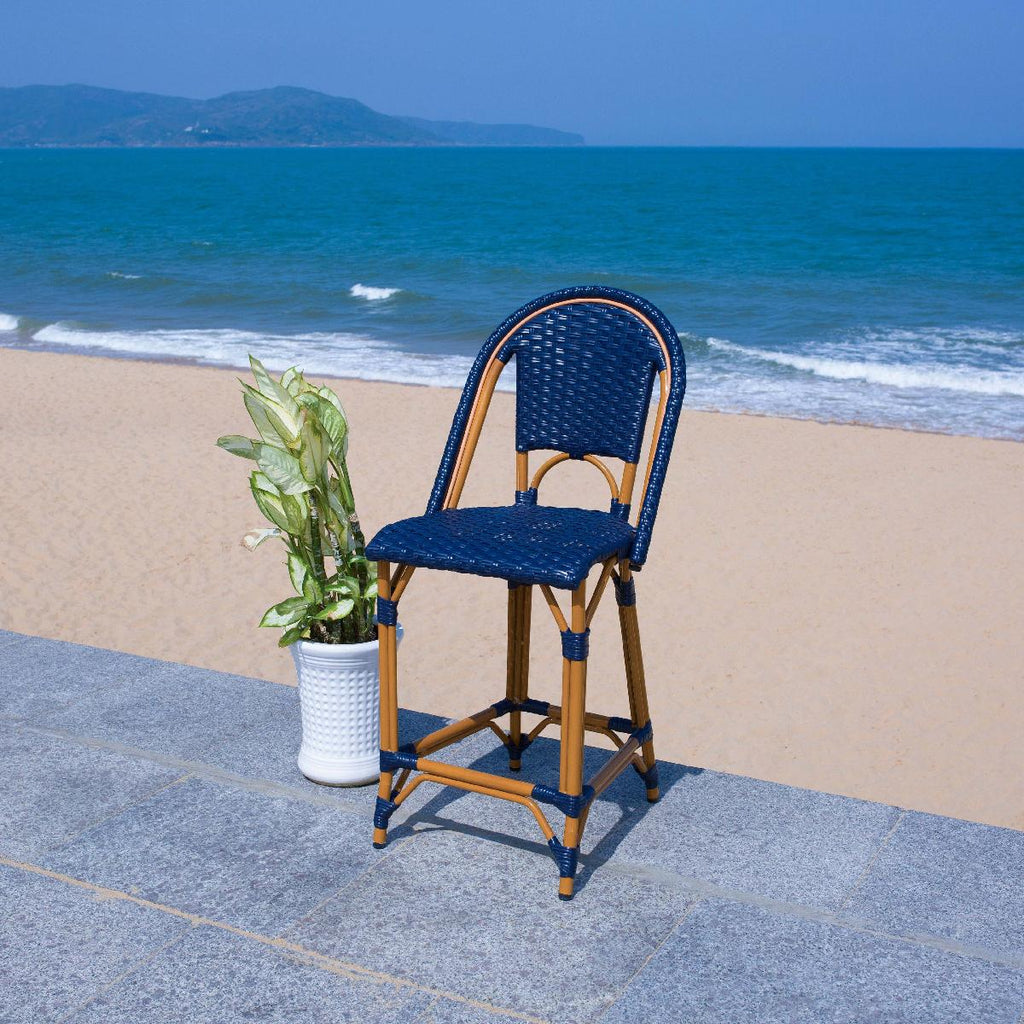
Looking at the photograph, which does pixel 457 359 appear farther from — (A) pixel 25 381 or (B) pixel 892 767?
(B) pixel 892 767

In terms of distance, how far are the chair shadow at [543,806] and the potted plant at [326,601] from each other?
0.21 metres

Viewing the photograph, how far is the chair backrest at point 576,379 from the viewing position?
8.73 feet

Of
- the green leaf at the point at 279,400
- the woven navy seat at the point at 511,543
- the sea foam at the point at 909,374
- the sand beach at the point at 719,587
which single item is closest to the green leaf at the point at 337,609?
the woven navy seat at the point at 511,543

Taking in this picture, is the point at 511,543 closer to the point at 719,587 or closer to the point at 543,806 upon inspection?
the point at 543,806

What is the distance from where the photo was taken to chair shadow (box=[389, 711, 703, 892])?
2598 millimetres

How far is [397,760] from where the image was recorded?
2.57 meters

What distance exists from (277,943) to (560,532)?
35.4 inches

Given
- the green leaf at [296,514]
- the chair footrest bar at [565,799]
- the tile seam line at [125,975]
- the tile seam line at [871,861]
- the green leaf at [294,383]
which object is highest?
the green leaf at [294,383]

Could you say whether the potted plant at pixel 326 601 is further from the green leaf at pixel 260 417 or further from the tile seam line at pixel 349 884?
the tile seam line at pixel 349 884

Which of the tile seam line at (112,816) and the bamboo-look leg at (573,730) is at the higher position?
the bamboo-look leg at (573,730)

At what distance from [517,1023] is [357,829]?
0.73 m

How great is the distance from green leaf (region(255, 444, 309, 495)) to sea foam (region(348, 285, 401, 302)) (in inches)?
741

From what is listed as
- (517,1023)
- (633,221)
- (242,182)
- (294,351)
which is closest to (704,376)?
(294,351)

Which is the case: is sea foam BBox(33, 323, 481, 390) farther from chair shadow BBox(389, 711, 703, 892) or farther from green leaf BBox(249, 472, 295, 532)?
green leaf BBox(249, 472, 295, 532)
